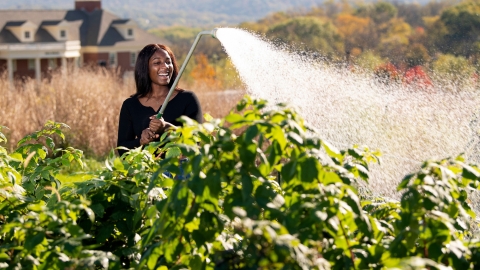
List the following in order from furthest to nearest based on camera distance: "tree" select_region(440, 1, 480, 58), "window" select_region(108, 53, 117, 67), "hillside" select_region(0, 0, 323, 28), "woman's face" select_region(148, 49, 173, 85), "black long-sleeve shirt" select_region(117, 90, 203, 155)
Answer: "hillside" select_region(0, 0, 323, 28), "window" select_region(108, 53, 117, 67), "tree" select_region(440, 1, 480, 58), "woman's face" select_region(148, 49, 173, 85), "black long-sleeve shirt" select_region(117, 90, 203, 155)

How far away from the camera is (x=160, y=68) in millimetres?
4129

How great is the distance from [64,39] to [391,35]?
16594 millimetres

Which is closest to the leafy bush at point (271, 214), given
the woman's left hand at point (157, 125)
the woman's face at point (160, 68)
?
the woman's left hand at point (157, 125)

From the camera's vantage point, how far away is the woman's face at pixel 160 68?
13.5ft

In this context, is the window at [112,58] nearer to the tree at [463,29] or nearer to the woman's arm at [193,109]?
the tree at [463,29]

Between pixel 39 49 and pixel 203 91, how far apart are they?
79.2 ft

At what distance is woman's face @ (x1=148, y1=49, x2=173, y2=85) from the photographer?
4125 millimetres

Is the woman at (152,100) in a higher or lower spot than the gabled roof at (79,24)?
higher

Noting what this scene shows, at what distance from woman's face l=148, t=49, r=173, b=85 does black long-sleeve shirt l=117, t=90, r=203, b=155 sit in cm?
13

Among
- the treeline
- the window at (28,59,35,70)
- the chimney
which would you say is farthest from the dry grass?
the chimney

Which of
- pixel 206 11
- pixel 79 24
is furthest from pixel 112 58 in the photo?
pixel 206 11

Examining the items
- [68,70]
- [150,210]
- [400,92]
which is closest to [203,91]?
[68,70]

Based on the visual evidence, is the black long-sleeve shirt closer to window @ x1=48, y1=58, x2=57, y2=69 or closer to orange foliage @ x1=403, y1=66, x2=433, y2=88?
orange foliage @ x1=403, y1=66, x2=433, y2=88

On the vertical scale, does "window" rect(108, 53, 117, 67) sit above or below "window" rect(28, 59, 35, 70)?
below
